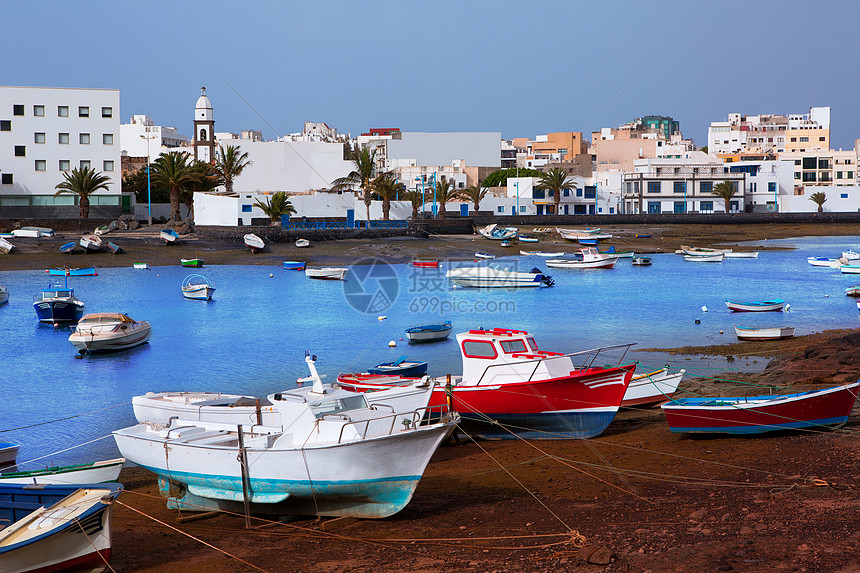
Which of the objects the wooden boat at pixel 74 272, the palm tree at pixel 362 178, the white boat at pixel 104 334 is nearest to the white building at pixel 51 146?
the wooden boat at pixel 74 272

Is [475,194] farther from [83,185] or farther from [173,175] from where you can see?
[83,185]

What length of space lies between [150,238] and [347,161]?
29251 mm

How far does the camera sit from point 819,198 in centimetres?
10894

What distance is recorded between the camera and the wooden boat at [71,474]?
12961mm

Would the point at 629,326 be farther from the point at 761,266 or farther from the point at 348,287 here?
the point at 761,266

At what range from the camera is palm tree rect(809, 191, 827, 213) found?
10894cm

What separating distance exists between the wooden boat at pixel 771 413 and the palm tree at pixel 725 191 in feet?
310

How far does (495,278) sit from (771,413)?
39.6 metres

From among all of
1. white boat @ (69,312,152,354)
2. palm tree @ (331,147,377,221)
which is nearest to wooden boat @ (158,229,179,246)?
palm tree @ (331,147,377,221)

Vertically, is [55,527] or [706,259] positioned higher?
[706,259]

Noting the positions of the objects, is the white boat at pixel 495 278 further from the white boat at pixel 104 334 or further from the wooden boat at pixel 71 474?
the wooden boat at pixel 71 474

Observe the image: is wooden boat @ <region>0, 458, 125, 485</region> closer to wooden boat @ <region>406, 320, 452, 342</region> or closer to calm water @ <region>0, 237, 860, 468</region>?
calm water @ <region>0, 237, 860, 468</region>

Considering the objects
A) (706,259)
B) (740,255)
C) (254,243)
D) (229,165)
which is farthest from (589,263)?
(229,165)

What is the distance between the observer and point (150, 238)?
6812cm
